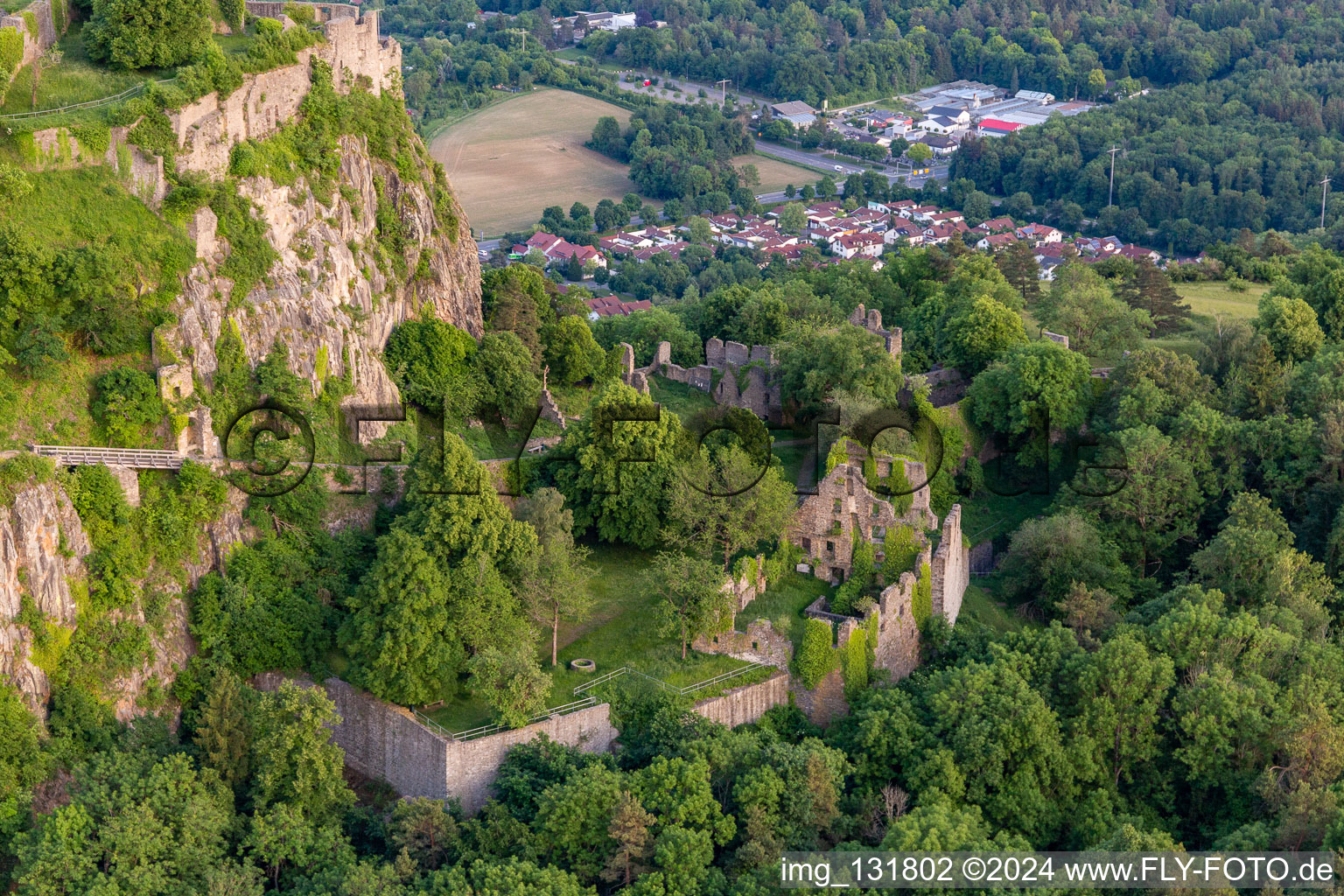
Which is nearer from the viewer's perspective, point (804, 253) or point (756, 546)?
point (756, 546)

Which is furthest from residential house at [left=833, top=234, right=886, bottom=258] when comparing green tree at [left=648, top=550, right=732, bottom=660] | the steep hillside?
green tree at [left=648, top=550, right=732, bottom=660]

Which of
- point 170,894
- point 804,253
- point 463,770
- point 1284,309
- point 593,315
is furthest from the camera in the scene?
point 804,253

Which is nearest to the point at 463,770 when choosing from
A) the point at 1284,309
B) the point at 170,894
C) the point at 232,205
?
the point at 170,894

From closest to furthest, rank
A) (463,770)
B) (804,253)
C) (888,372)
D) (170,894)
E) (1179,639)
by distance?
(170,894), (463,770), (1179,639), (888,372), (804,253)

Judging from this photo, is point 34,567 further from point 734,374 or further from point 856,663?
point 734,374

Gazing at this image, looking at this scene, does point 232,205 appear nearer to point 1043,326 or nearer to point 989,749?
point 989,749

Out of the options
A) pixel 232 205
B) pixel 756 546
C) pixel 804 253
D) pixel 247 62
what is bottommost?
pixel 804 253

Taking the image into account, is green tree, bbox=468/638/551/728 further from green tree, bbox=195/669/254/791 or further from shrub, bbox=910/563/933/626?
shrub, bbox=910/563/933/626
